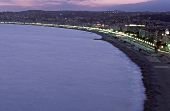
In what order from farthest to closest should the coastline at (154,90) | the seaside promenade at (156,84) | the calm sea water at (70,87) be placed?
the calm sea water at (70,87)
the seaside promenade at (156,84)
the coastline at (154,90)

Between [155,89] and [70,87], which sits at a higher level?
[155,89]

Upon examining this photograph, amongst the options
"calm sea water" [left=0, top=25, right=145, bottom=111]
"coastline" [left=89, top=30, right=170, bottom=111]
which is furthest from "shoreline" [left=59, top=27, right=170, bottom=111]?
"calm sea water" [left=0, top=25, right=145, bottom=111]

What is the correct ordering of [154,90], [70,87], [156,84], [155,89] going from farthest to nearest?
[70,87] → [156,84] → [155,89] → [154,90]

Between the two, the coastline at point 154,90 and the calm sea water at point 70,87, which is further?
the calm sea water at point 70,87

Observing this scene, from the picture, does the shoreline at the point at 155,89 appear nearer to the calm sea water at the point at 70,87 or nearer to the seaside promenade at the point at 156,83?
the seaside promenade at the point at 156,83

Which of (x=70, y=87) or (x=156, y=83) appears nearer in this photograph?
(x=156, y=83)

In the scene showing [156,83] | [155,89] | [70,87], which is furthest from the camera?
[70,87]

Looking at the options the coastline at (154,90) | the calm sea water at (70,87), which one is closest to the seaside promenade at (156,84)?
the coastline at (154,90)

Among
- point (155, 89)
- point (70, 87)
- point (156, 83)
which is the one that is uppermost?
point (155, 89)

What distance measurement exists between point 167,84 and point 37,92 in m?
10.5

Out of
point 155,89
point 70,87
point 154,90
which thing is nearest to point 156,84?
point 155,89

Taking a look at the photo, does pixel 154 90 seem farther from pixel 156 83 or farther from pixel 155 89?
pixel 156 83

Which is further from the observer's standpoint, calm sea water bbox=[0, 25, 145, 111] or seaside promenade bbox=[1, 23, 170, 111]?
calm sea water bbox=[0, 25, 145, 111]

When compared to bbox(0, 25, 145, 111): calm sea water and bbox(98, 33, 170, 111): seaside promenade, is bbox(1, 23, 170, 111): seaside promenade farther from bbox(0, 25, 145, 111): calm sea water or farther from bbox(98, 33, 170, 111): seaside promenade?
bbox(0, 25, 145, 111): calm sea water
